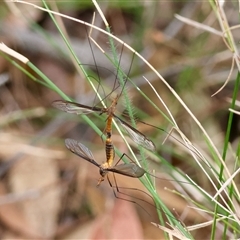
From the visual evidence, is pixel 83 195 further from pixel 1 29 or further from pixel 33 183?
pixel 1 29

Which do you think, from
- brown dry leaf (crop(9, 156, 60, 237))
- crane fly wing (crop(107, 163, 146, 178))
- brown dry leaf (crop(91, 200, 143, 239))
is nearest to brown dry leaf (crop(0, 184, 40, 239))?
brown dry leaf (crop(9, 156, 60, 237))

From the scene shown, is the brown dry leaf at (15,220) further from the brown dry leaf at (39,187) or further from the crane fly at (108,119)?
the crane fly at (108,119)

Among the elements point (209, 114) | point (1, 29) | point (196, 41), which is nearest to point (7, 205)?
point (1, 29)

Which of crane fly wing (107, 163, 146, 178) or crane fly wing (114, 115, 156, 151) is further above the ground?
crane fly wing (114, 115, 156, 151)

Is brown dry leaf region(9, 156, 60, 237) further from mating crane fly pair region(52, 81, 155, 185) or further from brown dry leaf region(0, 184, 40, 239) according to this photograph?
mating crane fly pair region(52, 81, 155, 185)

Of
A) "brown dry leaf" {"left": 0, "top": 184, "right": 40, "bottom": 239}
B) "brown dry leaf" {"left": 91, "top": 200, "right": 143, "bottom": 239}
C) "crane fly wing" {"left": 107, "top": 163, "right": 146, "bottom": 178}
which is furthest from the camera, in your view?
"brown dry leaf" {"left": 0, "top": 184, "right": 40, "bottom": 239}

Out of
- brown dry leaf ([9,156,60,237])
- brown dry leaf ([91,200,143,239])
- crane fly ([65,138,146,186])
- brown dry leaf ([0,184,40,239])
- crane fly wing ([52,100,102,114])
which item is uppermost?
crane fly wing ([52,100,102,114])
